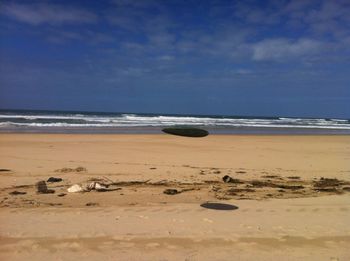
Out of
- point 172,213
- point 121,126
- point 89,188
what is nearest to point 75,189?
point 89,188

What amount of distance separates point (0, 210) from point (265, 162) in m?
9.27

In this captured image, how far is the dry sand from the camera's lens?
462cm

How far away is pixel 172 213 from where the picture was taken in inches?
242

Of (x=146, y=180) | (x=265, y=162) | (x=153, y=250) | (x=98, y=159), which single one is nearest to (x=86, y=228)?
(x=153, y=250)

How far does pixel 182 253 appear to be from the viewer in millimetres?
4535

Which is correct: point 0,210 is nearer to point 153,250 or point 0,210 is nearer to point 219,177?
point 153,250

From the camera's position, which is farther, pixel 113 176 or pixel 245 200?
pixel 113 176

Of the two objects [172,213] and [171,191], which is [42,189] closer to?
[171,191]

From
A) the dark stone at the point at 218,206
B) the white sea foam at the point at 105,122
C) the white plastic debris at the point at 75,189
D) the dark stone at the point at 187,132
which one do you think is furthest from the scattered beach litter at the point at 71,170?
the white sea foam at the point at 105,122

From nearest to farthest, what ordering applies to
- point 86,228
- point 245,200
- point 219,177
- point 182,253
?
point 182,253, point 86,228, point 245,200, point 219,177

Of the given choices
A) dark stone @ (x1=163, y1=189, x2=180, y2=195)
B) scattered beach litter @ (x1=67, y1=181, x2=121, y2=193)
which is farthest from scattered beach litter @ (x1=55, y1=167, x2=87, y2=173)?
dark stone @ (x1=163, y1=189, x2=180, y2=195)

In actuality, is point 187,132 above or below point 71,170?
above

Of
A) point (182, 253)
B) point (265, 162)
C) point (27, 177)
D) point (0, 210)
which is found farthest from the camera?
point (265, 162)

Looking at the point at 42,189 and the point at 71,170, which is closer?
the point at 42,189
